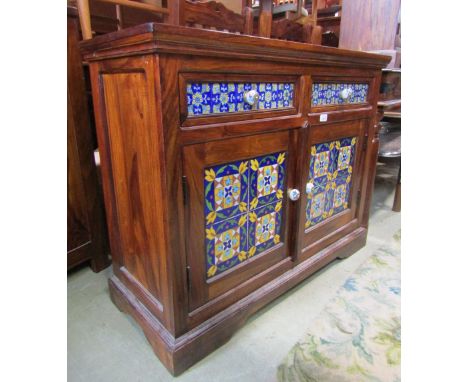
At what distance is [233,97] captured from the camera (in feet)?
2.86

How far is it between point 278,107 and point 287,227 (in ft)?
1.44

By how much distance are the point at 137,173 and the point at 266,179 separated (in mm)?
398

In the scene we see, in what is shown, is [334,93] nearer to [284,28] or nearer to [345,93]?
[345,93]

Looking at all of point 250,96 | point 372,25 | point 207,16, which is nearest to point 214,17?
point 207,16

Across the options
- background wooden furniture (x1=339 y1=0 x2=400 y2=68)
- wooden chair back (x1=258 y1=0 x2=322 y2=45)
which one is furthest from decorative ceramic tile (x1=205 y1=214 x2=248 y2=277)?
background wooden furniture (x1=339 y1=0 x2=400 y2=68)

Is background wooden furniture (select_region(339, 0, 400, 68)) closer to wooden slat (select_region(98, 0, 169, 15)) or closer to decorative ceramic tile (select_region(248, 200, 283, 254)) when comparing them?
wooden slat (select_region(98, 0, 169, 15))

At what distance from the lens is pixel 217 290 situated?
40.0 inches

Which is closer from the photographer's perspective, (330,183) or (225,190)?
(225,190)

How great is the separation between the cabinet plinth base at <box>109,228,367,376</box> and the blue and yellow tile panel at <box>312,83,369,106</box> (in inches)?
24.8

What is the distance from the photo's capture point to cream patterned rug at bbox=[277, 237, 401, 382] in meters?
0.96

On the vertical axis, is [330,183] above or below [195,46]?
below

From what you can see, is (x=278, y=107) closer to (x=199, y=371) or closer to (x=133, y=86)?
(x=133, y=86)

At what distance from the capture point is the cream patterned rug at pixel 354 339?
0.96 m

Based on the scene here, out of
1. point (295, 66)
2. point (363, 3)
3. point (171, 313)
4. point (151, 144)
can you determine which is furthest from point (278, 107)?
point (363, 3)
